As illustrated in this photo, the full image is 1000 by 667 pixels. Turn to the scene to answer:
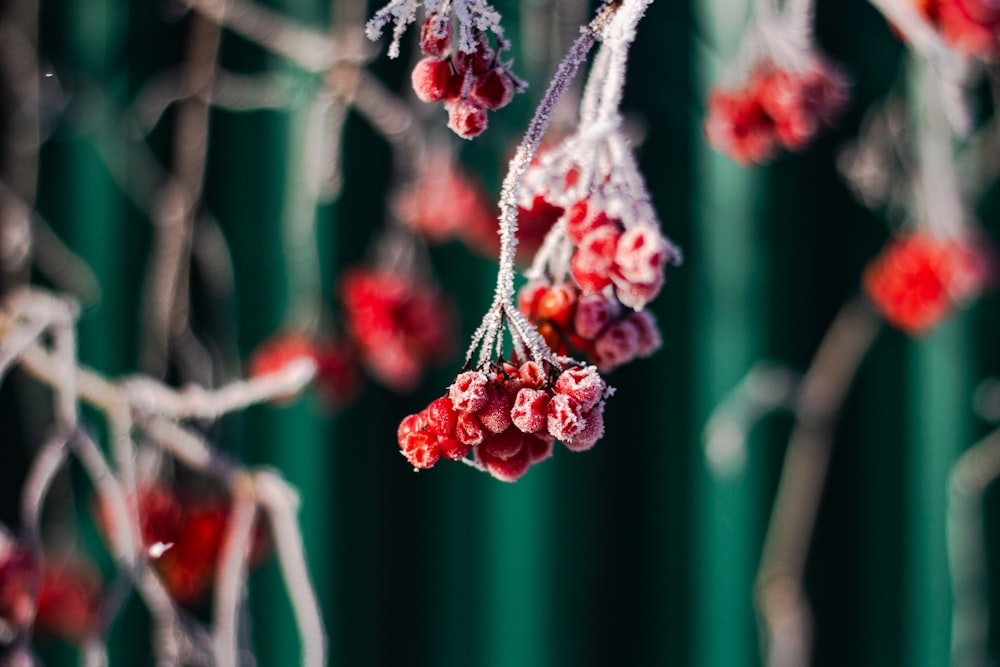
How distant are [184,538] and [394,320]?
23 cm

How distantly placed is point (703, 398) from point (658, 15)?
0.48m

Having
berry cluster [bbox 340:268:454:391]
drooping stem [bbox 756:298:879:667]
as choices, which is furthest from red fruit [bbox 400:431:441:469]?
drooping stem [bbox 756:298:879:667]

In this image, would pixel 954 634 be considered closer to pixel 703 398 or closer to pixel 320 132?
pixel 703 398

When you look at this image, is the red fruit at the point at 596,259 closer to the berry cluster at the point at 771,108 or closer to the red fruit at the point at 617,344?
the red fruit at the point at 617,344

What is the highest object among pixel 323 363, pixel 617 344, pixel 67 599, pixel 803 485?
pixel 617 344

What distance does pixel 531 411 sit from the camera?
10.5 inches

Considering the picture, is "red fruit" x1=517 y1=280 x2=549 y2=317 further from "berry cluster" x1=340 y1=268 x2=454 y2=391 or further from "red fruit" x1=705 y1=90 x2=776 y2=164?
"berry cluster" x1=340 y1=268 x2=454 y2=391

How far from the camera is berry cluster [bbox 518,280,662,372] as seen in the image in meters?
0.31

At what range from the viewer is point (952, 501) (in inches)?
35.9

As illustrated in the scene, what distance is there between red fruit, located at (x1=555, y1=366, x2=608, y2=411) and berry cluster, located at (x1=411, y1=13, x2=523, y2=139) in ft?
0.28

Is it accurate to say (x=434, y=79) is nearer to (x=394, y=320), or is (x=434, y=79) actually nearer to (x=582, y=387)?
(x=582, y=387)

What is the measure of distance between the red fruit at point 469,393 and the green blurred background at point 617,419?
0.77m

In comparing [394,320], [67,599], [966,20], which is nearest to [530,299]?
[966,20]

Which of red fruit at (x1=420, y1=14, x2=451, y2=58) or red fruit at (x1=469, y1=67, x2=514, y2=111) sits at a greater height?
red fruit at (x1=420, y1=14, x2=451, y2=58)
